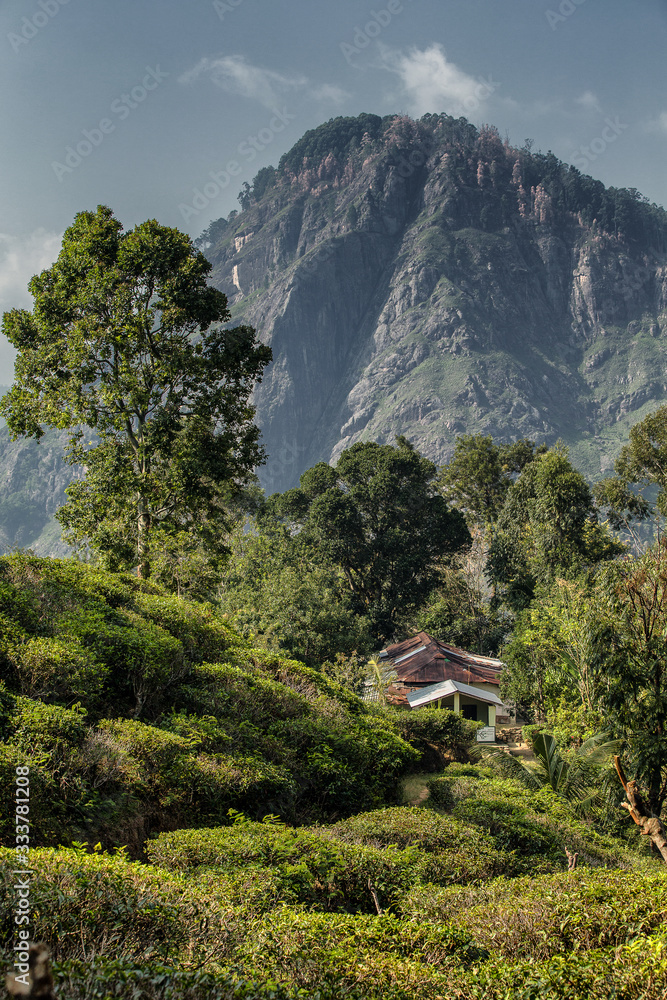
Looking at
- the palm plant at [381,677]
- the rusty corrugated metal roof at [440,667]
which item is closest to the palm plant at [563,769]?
the palm plant at [381,677]

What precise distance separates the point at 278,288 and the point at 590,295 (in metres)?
86.2

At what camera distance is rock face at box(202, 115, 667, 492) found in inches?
5448

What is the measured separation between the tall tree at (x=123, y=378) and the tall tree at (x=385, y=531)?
77.6 ft

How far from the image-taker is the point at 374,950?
11.2 feet

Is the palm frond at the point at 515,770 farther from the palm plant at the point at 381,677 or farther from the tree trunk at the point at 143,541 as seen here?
the tree trunk at the point at 143,541

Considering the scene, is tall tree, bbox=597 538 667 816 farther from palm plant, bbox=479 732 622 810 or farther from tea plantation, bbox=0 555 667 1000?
tea plantation, bbox=0 555 667 1000

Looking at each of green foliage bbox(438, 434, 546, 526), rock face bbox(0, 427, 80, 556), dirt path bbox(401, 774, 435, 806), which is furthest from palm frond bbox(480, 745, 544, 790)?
rock face bbox(0, 427, 80, 556)

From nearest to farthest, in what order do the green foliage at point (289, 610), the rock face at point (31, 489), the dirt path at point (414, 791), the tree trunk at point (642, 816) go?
the dirt path at point (414, 791), the tree trunk at point (642, 816), the green foliage at point (289, 610), the rock face at point (31, 489)

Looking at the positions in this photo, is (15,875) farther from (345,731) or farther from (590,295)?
(590,295)

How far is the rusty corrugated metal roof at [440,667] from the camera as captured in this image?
25.6 meters

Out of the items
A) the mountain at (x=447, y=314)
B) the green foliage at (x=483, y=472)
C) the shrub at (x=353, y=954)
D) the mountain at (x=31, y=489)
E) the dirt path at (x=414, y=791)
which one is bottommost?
the shrub at (x=353, y=954)

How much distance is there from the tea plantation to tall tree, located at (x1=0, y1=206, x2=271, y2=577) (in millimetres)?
3844

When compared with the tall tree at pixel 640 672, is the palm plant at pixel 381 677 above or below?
above

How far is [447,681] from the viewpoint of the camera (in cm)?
2345
